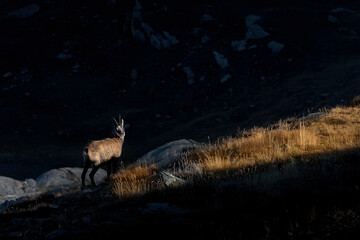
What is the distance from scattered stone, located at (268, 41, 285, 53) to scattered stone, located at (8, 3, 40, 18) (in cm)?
2768

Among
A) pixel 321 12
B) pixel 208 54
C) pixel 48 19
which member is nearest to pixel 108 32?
pixel 48 19

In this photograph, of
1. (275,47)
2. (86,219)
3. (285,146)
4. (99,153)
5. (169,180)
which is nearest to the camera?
(86,219)

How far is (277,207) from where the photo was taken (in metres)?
6.28

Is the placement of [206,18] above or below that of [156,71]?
above

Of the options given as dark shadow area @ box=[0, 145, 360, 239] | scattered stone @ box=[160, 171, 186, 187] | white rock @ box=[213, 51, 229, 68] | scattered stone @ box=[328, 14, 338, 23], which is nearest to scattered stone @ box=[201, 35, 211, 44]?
white rock @ box=[213, 51, 229, 68]

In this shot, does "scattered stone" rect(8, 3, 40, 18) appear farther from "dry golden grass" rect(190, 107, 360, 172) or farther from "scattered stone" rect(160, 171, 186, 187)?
"scattered stone" rect(160, 171, 186, 187)

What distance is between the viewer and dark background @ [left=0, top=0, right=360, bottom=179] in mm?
29531

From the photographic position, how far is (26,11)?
50.2m

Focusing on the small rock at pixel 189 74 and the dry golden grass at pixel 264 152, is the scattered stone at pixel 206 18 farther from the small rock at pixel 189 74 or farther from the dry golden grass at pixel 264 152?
the dry golden grass at pixel 264 152

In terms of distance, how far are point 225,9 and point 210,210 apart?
40542 millimetres

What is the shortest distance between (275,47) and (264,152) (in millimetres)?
28342

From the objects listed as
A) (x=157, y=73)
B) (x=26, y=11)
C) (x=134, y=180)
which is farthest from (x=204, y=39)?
(x=134, y=180)

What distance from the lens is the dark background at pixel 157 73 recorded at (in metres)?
29.5

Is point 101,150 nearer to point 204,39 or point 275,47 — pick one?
point 275,47
